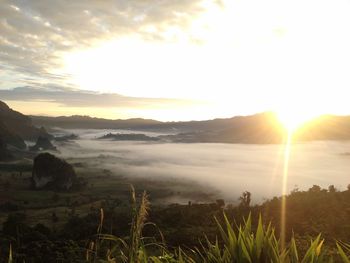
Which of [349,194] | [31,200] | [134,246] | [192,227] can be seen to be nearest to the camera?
[134,246]

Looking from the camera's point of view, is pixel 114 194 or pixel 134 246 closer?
pixel 134 246

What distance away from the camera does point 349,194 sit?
936 inches

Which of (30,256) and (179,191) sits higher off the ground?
(30,256)

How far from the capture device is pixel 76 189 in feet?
489

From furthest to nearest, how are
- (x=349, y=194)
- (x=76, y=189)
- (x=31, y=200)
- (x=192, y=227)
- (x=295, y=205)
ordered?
(x=76, y=189) → (x=31, y=200) → (x=349, y=194) → (x=295, y=205) → (x=192, y=227)

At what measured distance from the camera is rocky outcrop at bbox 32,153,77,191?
148m

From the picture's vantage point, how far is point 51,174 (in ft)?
494

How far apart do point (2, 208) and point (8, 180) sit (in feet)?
199

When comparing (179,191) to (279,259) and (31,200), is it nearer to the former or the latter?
(31,200)

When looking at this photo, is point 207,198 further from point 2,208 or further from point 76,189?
point 2,208

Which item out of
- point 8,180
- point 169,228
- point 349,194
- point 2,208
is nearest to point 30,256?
point 169,228

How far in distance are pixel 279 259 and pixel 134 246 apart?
2052 millimetres

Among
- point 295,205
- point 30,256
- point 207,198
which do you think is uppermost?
point 295,205

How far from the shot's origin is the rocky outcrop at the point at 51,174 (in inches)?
5827
